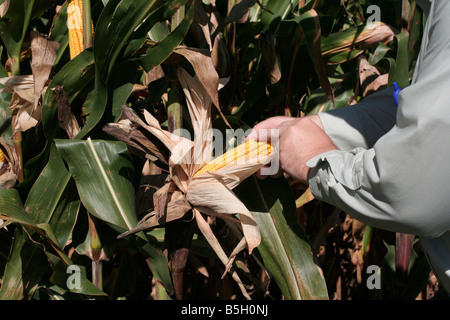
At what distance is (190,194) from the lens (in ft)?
3.56

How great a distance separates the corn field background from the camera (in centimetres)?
113

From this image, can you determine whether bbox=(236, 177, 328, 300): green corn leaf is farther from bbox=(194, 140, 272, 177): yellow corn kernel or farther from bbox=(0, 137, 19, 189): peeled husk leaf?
bbox=(0, 137, 19, 189): peeled husk leaf

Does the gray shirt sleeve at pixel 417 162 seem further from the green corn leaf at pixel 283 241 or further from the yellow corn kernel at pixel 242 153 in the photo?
the green corn leaf at pixel 283 241

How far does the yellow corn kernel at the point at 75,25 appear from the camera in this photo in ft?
3.95

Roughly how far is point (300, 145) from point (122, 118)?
18.9 inches

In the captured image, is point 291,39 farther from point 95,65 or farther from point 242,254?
point 242,254

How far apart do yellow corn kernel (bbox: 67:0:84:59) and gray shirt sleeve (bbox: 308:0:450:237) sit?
2.59 feet

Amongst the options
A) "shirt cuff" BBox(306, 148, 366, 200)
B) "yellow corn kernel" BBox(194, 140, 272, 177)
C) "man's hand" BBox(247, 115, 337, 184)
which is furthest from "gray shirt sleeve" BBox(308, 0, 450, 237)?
"yellow corn kernel" BBox(194, 140, 272, 177)

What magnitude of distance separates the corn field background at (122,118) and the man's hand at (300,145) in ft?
0.59

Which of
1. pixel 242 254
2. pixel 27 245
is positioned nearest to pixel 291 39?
pixel 242 254

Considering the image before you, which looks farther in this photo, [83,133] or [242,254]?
[242,254]

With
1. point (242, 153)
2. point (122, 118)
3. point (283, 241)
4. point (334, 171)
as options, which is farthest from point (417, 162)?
point (122, 118)
